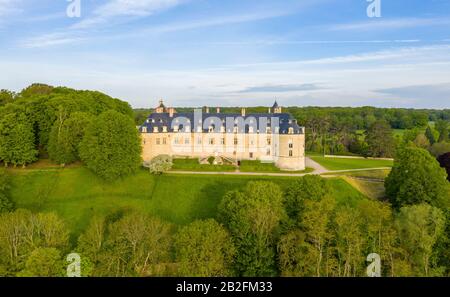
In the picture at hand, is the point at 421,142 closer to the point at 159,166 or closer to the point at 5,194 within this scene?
the point at 159,166

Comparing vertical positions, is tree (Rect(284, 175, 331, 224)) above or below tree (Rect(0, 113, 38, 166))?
below

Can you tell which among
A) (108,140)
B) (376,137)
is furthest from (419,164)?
(108,140)

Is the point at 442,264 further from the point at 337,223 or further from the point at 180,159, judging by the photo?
the point at 180,159

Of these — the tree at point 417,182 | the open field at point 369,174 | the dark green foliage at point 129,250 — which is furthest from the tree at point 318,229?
the open field at point 369,174

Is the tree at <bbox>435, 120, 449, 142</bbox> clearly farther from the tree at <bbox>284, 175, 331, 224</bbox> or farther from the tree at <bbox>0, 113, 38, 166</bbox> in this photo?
the tree at <bbox>0, 113, 38, 166</bbox>

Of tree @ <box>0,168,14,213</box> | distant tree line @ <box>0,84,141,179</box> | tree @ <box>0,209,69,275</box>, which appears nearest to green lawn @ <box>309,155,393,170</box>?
distant tree line @ <box>0,84,141,179</box>
